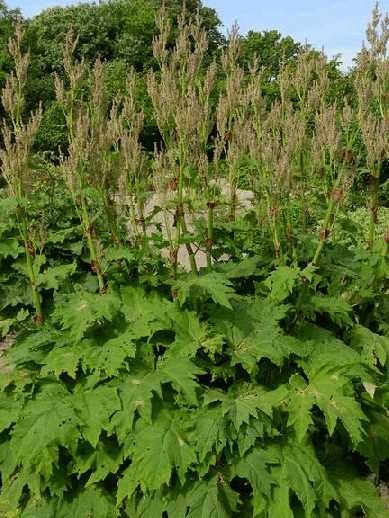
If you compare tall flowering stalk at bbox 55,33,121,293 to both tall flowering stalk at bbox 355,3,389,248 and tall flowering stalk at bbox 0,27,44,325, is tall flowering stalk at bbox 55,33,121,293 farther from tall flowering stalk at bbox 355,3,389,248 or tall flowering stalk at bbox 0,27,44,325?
tall flowering stalk at bbox 355,3,389,248

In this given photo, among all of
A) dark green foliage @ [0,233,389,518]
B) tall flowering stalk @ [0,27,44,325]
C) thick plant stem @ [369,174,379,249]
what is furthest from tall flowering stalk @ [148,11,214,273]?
thick plant stem @ [369,174,379,249]

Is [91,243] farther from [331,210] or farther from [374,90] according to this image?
[374,90]

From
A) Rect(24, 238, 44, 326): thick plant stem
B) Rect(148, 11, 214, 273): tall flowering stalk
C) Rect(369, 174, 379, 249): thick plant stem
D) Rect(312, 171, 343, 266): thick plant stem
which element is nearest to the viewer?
Rect(148, 11, 214, 273): tall flowering stalk

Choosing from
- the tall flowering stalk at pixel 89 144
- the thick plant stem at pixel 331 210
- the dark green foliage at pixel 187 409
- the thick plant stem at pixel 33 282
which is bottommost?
the dark green foliage at pixel 187 409

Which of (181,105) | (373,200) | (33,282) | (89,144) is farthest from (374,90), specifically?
(33,282)

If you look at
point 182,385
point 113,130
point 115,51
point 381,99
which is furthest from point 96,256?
point 115,51

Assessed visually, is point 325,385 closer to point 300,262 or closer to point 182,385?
point 182,385

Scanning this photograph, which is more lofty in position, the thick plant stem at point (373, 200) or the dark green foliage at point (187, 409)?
the thick plant stem at point (373, 200)

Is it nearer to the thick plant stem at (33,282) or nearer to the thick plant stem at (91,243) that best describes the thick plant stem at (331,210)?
the thick plant stem at (91,243)

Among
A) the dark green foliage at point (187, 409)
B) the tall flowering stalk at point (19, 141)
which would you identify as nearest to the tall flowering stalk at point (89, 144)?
the tall flowering stalk at point (19, 141)

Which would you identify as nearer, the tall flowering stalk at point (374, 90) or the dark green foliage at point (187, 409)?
the dark green foliage at point (187, 409)

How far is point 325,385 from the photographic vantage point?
117 inches

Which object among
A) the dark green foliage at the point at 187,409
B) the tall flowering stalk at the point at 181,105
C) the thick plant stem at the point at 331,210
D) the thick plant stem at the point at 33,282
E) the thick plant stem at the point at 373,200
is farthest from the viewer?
the thick plant stem at the point at 373,200

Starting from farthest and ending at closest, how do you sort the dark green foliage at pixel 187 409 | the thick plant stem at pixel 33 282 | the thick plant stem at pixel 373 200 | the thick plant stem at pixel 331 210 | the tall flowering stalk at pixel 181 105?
1. the thick plant stem at pixel 373 200
2. the thick plant stem at pixel 33 282
3. the thick plant stem at pixel 331 210
4. the tall flowering stalk at pixel 181 105
5. the dark green foliage at pixel 187 409
